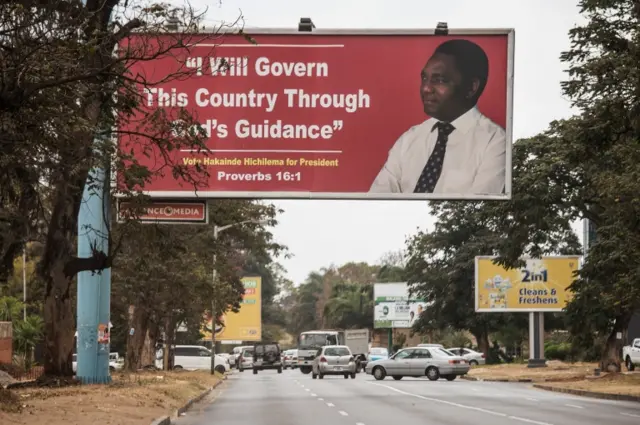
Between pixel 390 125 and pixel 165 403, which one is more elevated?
pixel 390 125

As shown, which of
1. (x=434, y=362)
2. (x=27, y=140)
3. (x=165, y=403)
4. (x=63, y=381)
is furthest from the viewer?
(x=434, y=362)

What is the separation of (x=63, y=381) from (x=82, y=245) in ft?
13.3

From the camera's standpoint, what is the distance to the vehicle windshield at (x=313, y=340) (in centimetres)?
7206

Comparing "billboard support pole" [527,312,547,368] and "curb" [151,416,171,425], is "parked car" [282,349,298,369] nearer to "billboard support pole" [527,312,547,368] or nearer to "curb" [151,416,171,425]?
"billboard support pole" [527,312,547,368]

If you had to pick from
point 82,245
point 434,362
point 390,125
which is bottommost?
point 434,362

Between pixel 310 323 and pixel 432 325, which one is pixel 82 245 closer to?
pixel 432 325

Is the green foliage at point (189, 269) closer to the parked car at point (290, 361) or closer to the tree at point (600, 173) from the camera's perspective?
the tree at point (600, 173)

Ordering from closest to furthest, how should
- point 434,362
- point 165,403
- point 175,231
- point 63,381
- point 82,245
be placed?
point 165,403, point 63,381, point 82,245, point 175,231, point 434,362

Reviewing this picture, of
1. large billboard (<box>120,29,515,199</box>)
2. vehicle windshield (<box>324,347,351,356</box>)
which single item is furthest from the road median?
vehicle windshield (<box>324,347,351,356</box>)

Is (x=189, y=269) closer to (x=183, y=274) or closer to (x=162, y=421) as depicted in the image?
(x=183, y=274)

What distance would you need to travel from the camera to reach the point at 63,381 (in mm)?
26594

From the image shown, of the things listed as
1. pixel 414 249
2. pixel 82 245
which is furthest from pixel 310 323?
pixel 82 245

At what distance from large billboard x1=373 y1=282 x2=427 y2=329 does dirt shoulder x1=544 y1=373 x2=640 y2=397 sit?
64920 millimetres

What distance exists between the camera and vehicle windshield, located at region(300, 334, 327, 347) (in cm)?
7206
